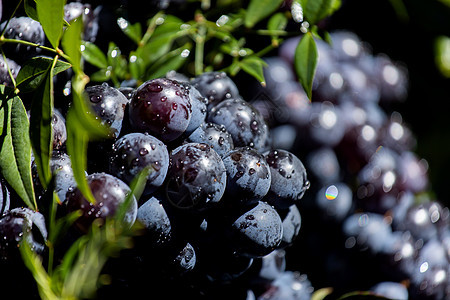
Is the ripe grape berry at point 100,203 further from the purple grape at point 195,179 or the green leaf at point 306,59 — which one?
the green leaf at point 306,59

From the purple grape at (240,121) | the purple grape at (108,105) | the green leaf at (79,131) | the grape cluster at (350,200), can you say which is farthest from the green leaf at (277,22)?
the green leaf at (79,131)

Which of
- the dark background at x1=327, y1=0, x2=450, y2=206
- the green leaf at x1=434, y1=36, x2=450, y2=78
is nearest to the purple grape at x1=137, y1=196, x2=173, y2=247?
the dark background at x1=327, y1=0, x2=450, y2=206

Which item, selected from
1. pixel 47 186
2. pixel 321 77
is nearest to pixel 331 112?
pixel 321 77

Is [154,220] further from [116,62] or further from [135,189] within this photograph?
[116,62]

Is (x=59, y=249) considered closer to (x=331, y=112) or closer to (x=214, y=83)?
(x=214, y=83)

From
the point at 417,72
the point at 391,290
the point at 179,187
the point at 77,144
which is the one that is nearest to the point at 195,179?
the point at 179,187

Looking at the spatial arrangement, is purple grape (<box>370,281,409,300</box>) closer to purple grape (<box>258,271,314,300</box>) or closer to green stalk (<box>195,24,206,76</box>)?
purple grape (<box>258,271,314,300</box>)
